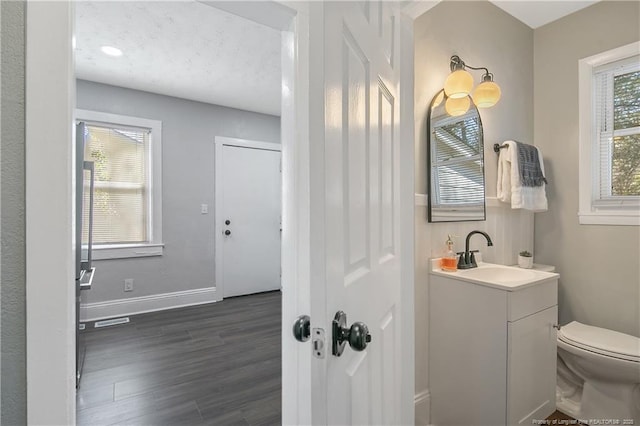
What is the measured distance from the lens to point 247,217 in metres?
4.26

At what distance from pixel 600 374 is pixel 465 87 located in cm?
171

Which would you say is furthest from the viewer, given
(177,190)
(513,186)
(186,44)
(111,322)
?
(177,190)

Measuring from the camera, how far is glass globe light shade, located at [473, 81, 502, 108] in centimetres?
179

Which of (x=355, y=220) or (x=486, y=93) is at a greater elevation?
(x=486, y=93)

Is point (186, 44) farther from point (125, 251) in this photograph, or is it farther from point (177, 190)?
point (125, 251)

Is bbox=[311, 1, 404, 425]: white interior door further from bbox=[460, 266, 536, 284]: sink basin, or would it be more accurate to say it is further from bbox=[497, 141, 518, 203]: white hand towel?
bbox=[497, 141, 518, 203]: white hand towel

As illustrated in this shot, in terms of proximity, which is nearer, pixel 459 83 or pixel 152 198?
pixel 459 83

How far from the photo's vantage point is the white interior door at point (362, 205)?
59 cm

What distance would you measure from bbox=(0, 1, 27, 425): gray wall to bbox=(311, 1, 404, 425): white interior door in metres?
0.64

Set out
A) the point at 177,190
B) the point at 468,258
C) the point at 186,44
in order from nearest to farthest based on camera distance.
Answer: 1. the point at 468,258
2. the point at 186,44
3. the point at 177,190

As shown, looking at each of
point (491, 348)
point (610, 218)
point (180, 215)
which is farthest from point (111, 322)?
point (610, 218)

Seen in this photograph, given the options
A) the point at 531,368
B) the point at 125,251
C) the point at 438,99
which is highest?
the point at 438,99

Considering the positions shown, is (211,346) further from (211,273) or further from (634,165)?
(634,165)

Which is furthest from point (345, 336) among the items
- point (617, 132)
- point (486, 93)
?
point (617, 132)
